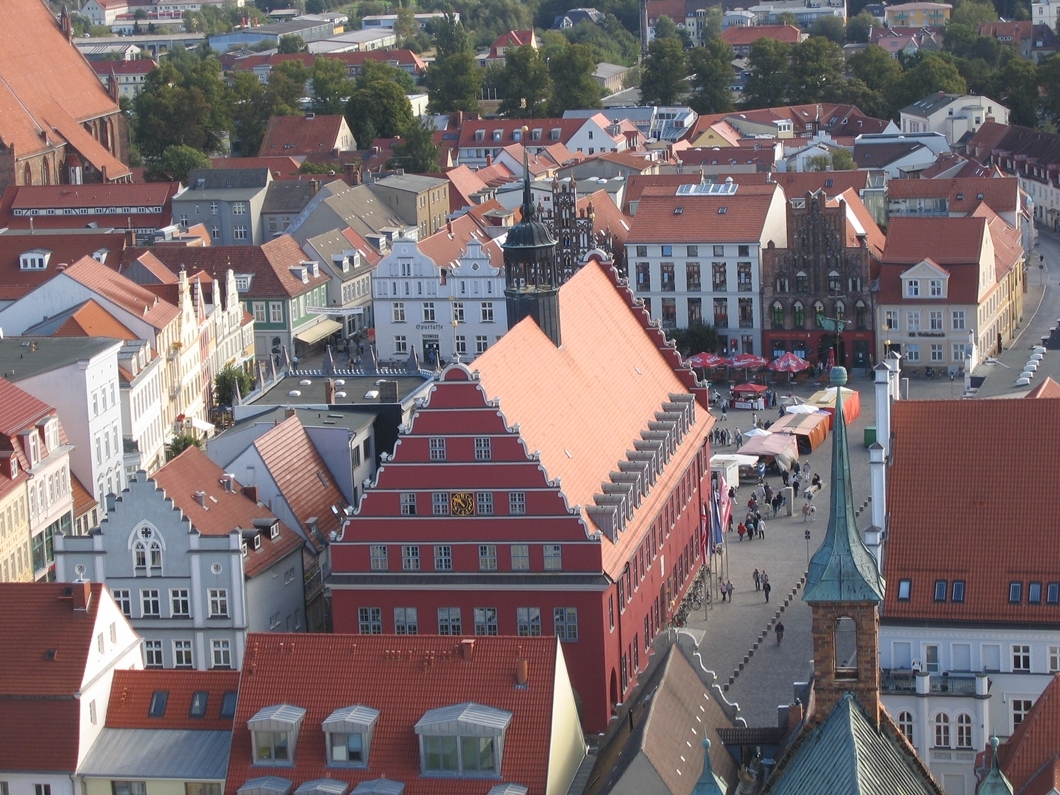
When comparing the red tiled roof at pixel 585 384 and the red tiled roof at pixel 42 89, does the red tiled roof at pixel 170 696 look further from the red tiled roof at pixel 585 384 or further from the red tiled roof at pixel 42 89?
the red tiled roof at pixel 42 89

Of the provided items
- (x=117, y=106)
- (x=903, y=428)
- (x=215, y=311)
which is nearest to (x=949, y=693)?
(x=903, y=428)

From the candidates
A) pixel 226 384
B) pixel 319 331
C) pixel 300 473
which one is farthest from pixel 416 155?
pixel 300 473

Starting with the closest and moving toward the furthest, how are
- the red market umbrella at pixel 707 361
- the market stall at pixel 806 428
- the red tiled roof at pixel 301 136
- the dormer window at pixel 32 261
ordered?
the market stall at pixel 806 428, the red market umbrella at pixel 707 361, the dormer window at pixel 32 261, the red tiled roof at pixel 301 136

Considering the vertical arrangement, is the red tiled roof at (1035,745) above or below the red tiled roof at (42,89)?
below

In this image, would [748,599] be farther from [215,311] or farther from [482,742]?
[215,311]

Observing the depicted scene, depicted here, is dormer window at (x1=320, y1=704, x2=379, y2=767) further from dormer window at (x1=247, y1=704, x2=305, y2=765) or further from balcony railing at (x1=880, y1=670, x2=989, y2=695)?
balcony railing at (x1=880, y1=670, x2=989, y2=695)

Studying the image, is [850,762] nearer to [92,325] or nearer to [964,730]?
[964,730]

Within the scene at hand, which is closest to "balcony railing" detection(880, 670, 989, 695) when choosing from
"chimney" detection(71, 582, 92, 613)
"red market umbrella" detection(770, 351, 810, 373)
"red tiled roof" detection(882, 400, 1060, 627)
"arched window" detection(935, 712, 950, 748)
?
"arched window" detection(935, 712, 950, 748)

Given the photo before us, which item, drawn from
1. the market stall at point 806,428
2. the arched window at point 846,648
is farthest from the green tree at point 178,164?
the arched window at point 846,648
